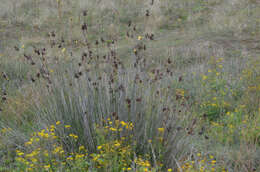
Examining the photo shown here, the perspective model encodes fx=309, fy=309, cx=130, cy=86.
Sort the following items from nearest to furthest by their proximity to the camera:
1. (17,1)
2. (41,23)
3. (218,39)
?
(218,39) < (41,23) < (17,1)

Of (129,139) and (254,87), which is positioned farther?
(254,87)

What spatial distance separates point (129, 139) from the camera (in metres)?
3.14

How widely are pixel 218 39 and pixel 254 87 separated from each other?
3.96 m

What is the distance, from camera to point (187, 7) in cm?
1303

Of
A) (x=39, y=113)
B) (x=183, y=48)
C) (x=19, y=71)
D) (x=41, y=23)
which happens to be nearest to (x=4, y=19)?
(x=41, y=23)

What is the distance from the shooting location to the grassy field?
2965 mm

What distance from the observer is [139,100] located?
9.57ft

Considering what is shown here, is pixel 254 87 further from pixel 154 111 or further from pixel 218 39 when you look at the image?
pixel 218 39

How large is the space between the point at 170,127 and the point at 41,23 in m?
9.87

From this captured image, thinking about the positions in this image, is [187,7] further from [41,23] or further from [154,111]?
[154,111]

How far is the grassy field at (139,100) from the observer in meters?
2.96

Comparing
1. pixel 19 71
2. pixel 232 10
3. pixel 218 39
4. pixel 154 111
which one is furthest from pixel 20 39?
pixel 154 111

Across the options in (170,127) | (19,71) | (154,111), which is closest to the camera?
(170,127)

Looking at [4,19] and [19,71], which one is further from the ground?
[4,19]
